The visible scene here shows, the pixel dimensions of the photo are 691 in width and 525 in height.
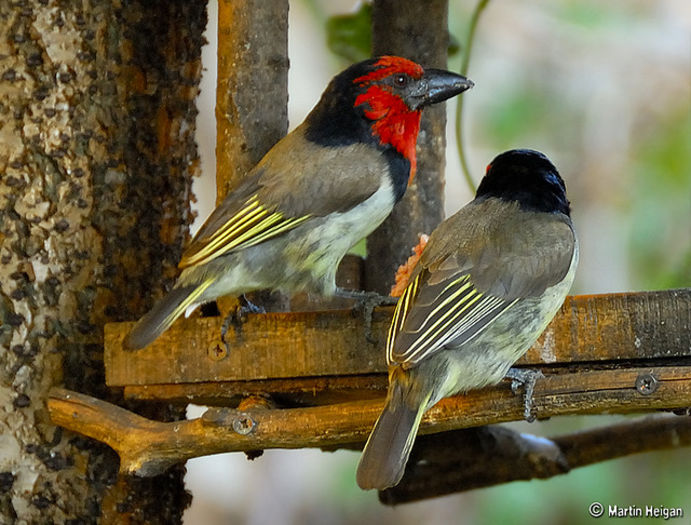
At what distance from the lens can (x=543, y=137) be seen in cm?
497

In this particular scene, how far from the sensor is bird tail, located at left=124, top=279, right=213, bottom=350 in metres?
2.35

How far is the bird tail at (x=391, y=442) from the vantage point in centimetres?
208

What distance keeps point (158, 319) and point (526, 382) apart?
800 millimetres

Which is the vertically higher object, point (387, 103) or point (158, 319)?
point (387, 103)

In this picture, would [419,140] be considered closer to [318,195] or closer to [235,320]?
[318,195]

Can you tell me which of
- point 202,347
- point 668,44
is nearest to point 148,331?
point 202,347

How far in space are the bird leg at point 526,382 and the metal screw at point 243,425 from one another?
55 cm

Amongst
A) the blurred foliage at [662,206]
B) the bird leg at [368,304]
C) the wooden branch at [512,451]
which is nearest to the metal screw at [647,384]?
the bird leg at [368,304]

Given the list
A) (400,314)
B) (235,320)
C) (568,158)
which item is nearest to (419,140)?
(235,320)

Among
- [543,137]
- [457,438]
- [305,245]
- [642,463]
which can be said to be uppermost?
[305,245]

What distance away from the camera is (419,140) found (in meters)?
3.41

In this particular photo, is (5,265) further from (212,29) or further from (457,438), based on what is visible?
(212,29)

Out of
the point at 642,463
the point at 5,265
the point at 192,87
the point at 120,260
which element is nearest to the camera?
the point at 5,265

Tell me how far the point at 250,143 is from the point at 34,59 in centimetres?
58
